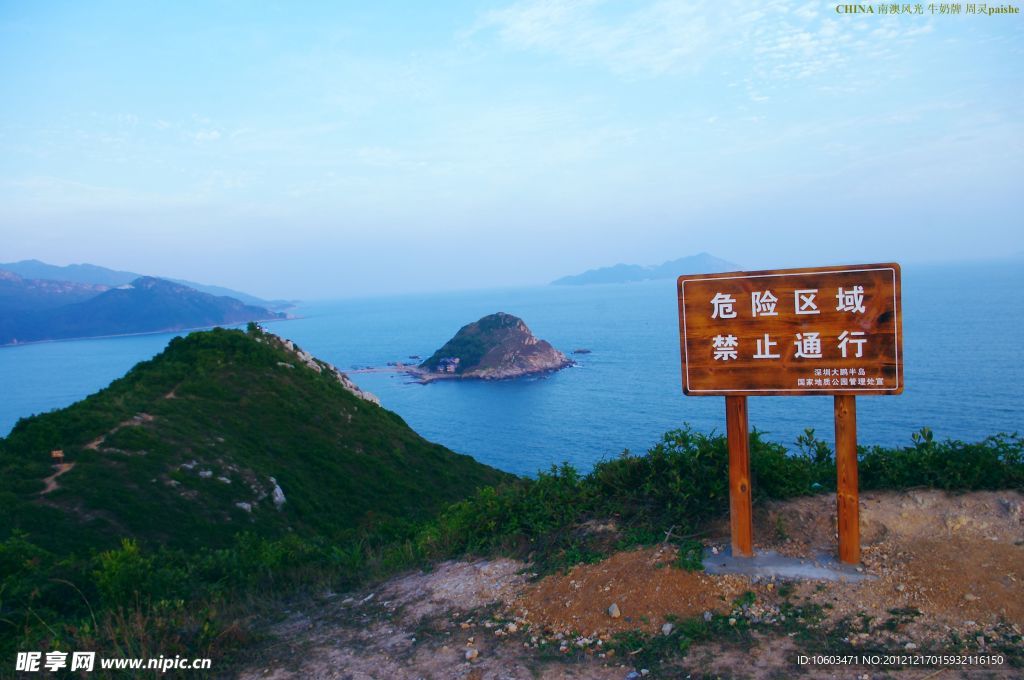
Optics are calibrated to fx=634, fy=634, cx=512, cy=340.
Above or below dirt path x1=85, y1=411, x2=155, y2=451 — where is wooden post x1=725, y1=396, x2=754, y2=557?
above

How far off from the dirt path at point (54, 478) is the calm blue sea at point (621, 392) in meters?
15.7

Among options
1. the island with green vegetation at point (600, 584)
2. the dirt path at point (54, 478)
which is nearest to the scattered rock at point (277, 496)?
the dirt path at point (54, 478)

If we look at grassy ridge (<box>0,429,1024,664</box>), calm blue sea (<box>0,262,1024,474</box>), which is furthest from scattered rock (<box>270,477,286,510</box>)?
grassy ridge (<box>0,429,1024,664</box>)

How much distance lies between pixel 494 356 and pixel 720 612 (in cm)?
9935

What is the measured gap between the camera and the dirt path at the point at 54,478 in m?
16.9

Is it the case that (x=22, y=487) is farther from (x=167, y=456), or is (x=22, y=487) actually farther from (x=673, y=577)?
(x=673, y=577)

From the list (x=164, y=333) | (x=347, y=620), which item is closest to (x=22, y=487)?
(x=347, y=620)

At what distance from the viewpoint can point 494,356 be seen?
341 ft

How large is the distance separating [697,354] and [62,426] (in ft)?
73.3

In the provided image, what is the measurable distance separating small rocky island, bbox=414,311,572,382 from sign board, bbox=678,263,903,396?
9423cm

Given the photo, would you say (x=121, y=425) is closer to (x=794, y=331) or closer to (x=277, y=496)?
(x=277, y=496)

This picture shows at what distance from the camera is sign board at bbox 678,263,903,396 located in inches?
201

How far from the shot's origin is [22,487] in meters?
16.8

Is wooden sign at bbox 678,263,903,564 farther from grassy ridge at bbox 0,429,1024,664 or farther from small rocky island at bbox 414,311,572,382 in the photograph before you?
small rocky island at bbox 414,311,572,382
